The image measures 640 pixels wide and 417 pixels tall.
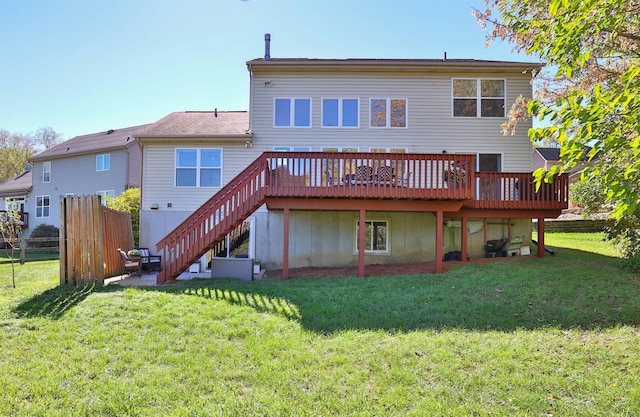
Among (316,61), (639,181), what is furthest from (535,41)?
(316,61)

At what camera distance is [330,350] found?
466 centimetres

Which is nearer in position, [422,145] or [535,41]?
[535,41]

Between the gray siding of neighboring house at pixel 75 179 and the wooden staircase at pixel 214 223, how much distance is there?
14294mm

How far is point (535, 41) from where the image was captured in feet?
17.9

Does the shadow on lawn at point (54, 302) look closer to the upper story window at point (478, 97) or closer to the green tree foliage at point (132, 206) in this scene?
the green tree foliage at point (132, 206)

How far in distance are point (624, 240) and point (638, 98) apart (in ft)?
27.4

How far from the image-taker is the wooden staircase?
930 centimetres

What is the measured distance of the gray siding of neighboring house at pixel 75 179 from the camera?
71.8ft

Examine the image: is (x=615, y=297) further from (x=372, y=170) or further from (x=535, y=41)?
(x=372, y=170)

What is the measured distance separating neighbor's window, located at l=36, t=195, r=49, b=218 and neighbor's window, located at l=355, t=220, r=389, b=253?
2354cm

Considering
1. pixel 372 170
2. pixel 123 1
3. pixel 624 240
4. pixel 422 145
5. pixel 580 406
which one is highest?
pixel 123 1

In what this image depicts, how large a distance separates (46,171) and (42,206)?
2.40 meters

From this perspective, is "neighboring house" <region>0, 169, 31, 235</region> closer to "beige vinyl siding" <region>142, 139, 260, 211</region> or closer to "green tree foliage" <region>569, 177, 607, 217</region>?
"beige vinyl siding" <region>142, 139, 260, 211</region>

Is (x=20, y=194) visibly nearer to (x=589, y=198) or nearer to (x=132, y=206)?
(x=132, y=206)
